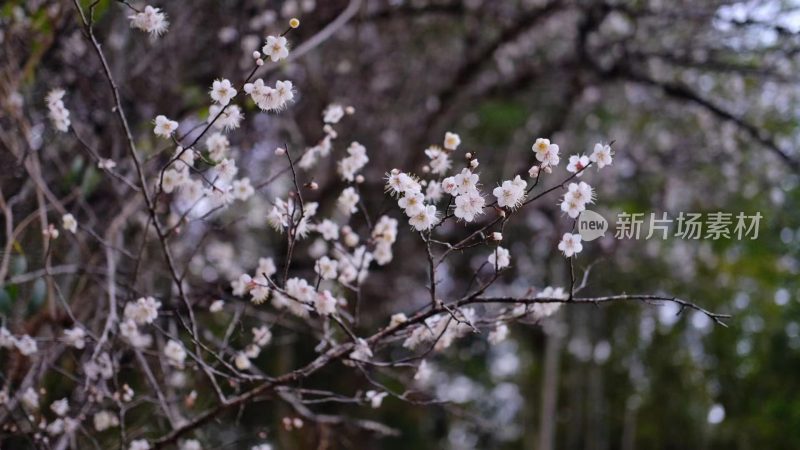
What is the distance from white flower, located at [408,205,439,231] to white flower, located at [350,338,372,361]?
0.30m

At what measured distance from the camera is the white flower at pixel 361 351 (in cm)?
134

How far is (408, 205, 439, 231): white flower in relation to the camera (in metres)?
1.16

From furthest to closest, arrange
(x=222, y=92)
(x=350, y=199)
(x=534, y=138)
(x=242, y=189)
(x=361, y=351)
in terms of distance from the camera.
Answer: (x=534, y=138), (x=242, y=189), (x=350, y=199), (x=361, y=351), (x=222, y=92)

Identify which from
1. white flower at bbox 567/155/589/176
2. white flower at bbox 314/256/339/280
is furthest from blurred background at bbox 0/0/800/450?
white flower at bbox 567/155/589/176

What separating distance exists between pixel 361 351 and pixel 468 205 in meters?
0.41

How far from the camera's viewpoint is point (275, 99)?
1255mm

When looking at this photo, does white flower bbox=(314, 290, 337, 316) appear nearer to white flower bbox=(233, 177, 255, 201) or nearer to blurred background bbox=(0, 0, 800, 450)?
white flower bbox=(233, 177, 255, 201)

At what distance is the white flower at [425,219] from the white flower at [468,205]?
0.04 metres

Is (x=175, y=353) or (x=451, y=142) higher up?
(x=451, y=142)

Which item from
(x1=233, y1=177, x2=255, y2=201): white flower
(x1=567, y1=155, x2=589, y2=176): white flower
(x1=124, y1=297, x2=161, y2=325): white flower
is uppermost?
(x1=233, y1=177, x2=255, y2=201): white flower

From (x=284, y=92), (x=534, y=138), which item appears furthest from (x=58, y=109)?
(x=534, y=138)

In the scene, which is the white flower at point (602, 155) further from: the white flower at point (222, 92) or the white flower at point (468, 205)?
the white flower at point (222, 92)

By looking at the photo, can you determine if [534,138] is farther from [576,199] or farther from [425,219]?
[425,219]

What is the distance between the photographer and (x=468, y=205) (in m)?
1.17
